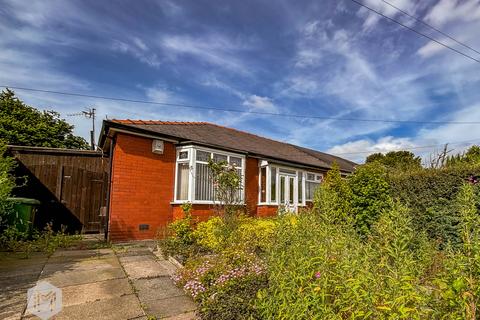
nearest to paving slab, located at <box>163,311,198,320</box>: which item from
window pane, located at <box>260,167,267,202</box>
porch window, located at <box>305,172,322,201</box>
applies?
window pane, located at <box>260,167,267,202</box>

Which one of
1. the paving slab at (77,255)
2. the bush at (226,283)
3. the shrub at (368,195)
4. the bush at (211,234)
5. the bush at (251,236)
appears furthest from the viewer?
the shrub at (368,195)

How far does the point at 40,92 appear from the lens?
42.4 feet

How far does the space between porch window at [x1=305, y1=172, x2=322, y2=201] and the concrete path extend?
982cm

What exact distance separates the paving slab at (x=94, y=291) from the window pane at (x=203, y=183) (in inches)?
201

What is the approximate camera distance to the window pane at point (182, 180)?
9836 millimetres

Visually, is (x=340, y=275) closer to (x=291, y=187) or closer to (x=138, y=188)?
(x=138, y=188)

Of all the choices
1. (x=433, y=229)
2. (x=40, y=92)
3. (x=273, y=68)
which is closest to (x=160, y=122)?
(x=273, y=68)

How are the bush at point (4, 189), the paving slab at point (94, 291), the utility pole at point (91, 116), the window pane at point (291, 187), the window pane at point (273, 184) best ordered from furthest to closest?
the utility pole at point (91, 116), the window pane at point (291, 187), the window pane at point (273, 184), the bush at point (4, 189), the paving slab at point (94, 291)

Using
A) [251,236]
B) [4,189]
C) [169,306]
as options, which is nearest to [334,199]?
[169,306]

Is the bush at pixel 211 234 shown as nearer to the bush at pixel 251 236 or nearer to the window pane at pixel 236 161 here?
the bush at pixel 251 236

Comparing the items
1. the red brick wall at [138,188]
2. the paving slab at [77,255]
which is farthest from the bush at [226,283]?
the red brick wall at [138,188]

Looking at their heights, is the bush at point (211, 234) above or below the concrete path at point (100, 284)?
above

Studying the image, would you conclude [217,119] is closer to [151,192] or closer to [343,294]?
[151,192]

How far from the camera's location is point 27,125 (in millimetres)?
18938
